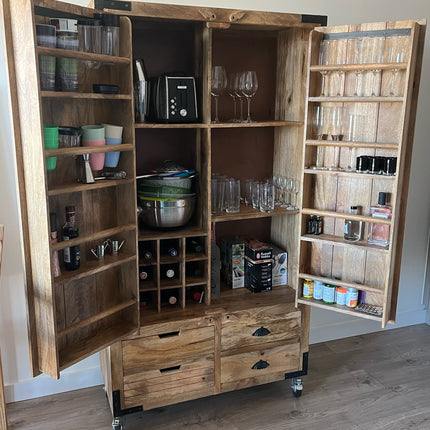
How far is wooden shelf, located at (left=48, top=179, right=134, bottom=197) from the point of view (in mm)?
1707

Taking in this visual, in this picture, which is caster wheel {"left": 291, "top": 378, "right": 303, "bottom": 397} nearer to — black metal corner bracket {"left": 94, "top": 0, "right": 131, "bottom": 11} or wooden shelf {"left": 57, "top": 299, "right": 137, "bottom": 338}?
wooden shelf {"left": 57, "top": 299, "right": 137, "bottom": 338}

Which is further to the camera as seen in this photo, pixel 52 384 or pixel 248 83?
pixel 52 384

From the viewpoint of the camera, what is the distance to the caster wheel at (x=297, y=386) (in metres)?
2.52

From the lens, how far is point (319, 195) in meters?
2.37

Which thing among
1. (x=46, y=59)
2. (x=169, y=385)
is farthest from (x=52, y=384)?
(x=46, y=59)

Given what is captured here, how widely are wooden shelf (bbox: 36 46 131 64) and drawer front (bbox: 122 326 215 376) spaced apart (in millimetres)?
1206

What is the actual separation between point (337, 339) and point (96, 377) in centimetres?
159

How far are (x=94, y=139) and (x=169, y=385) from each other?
1.21 m

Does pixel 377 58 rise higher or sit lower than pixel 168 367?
higher

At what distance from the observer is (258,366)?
94.7 inches

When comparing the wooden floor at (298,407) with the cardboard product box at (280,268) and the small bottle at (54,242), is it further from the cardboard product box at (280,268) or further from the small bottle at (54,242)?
the small bottle at (54,242)

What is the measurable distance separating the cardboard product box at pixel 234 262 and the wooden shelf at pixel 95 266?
2.14 feet

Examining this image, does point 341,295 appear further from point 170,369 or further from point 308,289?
point 170,369

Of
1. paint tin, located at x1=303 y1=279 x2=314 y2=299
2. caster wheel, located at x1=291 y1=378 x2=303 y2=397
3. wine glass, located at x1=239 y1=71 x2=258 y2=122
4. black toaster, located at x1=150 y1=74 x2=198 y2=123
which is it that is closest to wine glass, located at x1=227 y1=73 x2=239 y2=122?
wine glass, located at x1=239 y1=71 x2=258 y2=122
